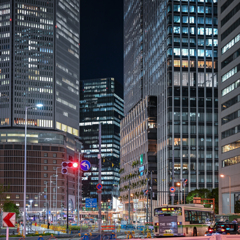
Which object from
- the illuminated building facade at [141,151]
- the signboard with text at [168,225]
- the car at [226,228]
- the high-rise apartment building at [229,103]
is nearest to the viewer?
the car at [226,228]

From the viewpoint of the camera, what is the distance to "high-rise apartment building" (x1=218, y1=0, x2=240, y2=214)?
90.1 meters

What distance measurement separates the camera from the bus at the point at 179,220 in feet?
148

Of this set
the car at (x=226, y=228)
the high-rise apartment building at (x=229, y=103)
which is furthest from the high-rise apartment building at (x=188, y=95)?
the car at (x=226, y=228)

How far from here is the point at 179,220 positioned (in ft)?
153

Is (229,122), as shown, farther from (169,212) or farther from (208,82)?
(169,212)

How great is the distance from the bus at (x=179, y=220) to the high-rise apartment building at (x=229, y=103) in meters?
39.9

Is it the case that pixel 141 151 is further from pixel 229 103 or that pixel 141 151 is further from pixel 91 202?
pixel 91 202

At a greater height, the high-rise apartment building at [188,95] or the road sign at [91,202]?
the high-rise apartment building at [188,95]

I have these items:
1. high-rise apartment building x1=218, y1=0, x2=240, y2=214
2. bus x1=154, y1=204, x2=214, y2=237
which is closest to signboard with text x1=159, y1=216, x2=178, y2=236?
bus x1=154, y1=204, x2=214, y2=237

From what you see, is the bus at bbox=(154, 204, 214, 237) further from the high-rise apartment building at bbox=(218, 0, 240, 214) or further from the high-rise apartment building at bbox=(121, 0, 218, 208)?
the high-rise apartment building at bbox=(121, 0, 218, 208)

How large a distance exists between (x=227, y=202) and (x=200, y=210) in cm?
4741

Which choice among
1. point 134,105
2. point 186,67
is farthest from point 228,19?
point 134,105

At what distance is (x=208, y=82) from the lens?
132m

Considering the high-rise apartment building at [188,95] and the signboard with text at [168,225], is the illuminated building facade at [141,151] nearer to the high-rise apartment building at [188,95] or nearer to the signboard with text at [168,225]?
the high-rise apartment building at [188,95]
